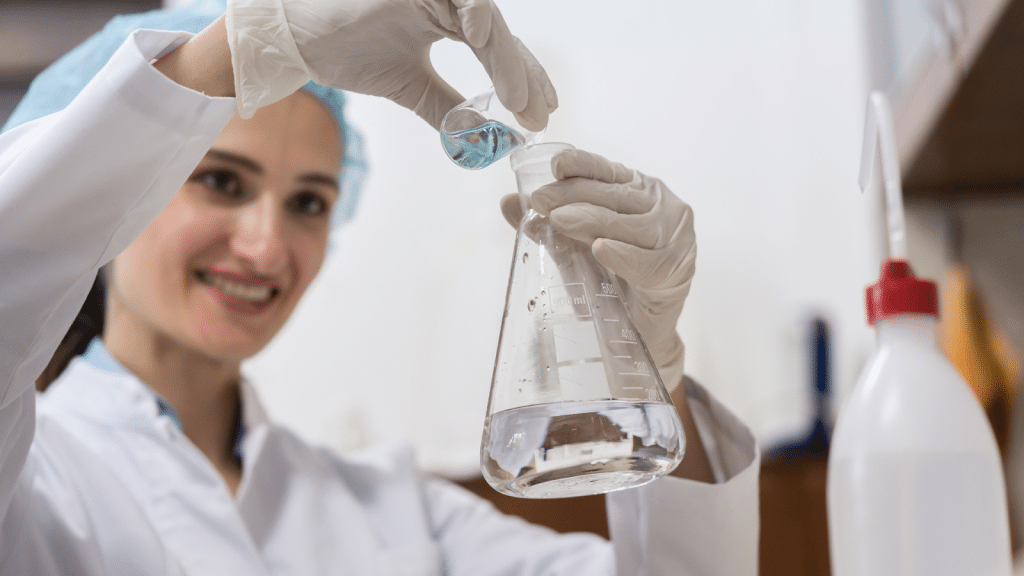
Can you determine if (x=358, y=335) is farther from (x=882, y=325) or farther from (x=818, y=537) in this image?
(x=882, y=325)

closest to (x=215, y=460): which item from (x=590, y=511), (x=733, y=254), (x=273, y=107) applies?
(x=273, y=107)

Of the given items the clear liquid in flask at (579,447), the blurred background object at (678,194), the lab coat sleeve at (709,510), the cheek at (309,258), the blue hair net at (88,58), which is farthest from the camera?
the blurred background object at (678,194)

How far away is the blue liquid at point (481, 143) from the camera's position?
0.55 meters

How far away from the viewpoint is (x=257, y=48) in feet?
1.77

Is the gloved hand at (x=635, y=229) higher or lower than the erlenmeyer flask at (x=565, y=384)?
higher

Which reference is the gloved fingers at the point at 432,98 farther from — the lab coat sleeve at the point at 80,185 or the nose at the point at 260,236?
the nose at the point at 260,236

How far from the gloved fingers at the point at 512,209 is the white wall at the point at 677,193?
1.05 metres

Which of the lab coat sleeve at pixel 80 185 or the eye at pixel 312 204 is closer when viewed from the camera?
the lab coat sleeve at pixel 80 185

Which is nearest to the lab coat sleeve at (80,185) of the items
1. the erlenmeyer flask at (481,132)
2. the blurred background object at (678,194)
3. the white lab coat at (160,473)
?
the white lab coat at (160,473)

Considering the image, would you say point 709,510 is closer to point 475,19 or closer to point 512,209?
point 512,209

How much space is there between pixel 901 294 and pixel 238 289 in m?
0.78

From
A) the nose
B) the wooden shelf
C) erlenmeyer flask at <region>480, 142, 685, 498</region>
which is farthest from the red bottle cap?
the nose

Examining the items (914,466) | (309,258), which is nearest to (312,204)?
(309,258)

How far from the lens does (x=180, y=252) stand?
95cm
